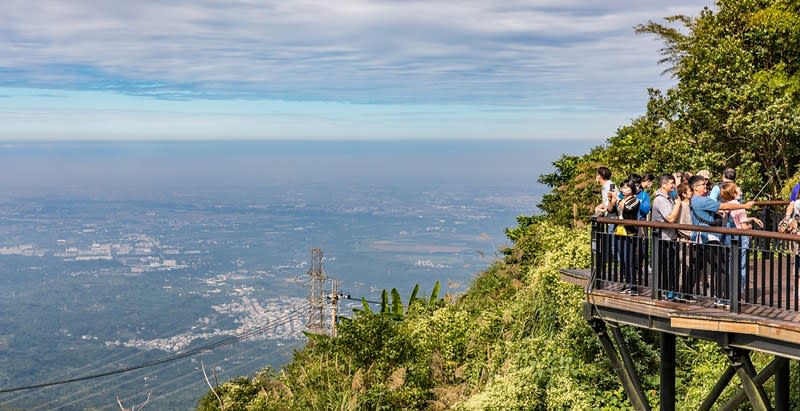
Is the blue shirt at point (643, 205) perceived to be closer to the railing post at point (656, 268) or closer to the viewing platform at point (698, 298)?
the viewing platform at point (698, 298)

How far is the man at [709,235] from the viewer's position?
8.91 meters

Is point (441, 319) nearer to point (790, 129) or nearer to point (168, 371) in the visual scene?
point (790, 129)

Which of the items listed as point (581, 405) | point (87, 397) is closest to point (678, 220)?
point (581, 405)

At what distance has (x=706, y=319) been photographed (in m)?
8.56

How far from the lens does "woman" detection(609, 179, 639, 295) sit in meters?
9.92

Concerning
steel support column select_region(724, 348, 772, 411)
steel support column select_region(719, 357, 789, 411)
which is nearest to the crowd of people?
steel support column select_region(724, 348, 772, 411)

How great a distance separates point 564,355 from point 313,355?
7471 mm

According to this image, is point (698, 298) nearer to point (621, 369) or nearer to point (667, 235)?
point (667, 235)

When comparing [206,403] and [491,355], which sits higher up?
[491,355]

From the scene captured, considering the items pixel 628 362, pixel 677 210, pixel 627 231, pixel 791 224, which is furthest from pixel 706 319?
pixel 791 224

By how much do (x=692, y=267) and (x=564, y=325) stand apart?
8.06 meters

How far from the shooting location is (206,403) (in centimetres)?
2031

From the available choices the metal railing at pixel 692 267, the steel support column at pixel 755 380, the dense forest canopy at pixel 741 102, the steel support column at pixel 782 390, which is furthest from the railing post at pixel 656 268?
the dense forest canopy at pixel 741 102

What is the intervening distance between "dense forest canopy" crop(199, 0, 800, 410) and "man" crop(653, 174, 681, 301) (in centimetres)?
495
